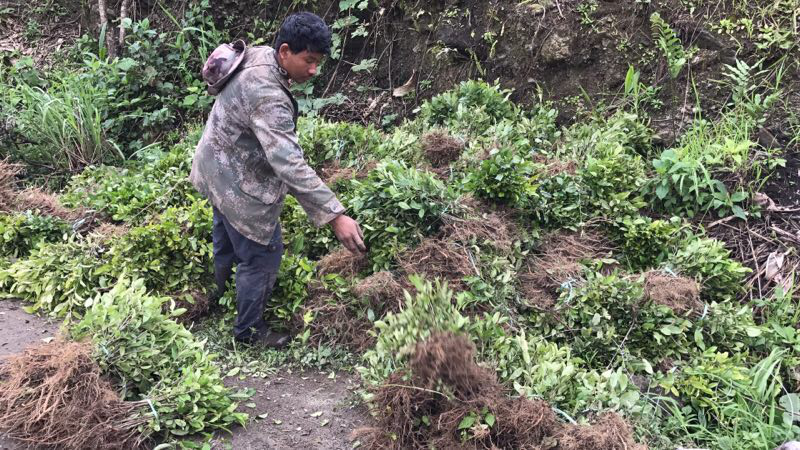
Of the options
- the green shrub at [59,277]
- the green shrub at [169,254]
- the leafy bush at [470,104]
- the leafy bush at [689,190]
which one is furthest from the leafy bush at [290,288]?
the leafy bush at [689,190]

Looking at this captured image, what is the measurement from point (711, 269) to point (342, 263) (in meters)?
2.18

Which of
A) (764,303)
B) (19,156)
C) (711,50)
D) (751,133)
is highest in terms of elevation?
(711,50)

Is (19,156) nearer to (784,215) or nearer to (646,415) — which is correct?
(646,415)

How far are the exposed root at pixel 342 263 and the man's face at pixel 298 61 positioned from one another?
3.67ft

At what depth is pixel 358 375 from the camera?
3434 mm

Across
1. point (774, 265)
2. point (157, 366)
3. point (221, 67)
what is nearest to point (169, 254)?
point (157, 366)

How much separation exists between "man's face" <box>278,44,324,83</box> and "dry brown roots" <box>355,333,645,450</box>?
1530 mm

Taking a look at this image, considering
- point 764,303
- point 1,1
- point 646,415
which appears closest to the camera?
point 646,415

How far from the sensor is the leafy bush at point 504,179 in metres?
3.88

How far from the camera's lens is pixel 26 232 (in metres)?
4.55

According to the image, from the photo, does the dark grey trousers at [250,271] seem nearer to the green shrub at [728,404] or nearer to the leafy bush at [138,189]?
the leafy bush at [138,189]

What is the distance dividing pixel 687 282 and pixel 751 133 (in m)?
1.49

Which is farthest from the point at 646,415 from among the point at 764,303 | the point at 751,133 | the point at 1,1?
the point at 1,1

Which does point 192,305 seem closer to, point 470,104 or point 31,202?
point 31,202
